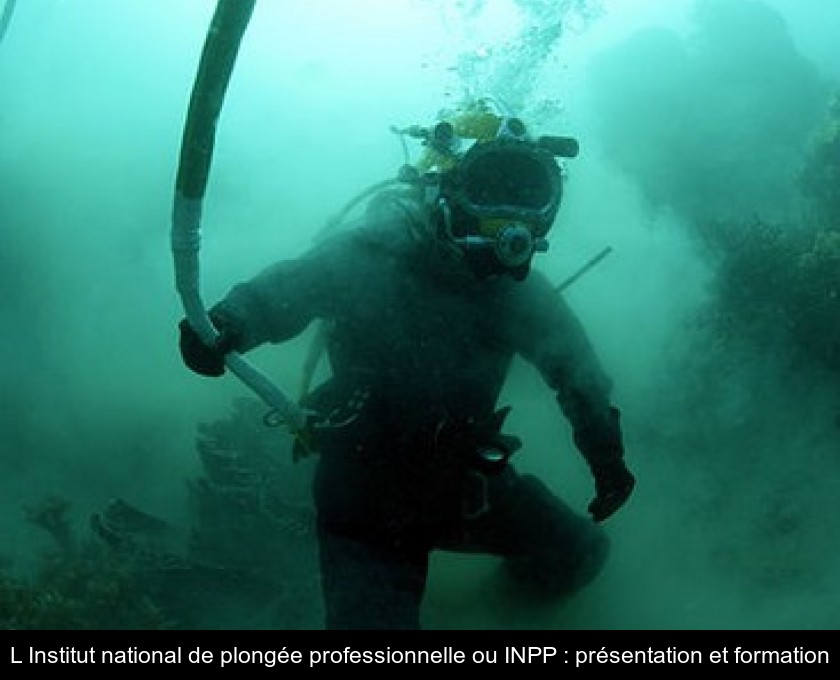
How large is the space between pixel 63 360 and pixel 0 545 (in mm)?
3227

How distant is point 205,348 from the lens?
3.10 meters

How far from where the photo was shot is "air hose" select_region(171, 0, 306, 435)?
2.03 meters

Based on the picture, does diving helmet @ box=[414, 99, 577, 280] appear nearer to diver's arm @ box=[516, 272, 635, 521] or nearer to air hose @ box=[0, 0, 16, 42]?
diver's arm @ box=[516, 272, 635, 521]

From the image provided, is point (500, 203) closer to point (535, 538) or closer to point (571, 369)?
point (571, 369)

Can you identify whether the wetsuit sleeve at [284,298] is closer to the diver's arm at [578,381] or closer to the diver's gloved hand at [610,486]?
the diver's arm at [578,381]

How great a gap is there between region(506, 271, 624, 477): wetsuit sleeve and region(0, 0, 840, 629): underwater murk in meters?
1.65

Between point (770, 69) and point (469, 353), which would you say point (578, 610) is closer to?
point (469, 353)

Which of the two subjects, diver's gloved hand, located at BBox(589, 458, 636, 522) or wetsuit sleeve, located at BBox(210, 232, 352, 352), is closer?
wetsuit sleeve, located at BBox(210, 232, 352, 352)

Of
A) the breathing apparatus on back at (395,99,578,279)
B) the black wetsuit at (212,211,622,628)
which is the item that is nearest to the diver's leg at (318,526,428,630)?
the black wetsuit at (212,211,622,628)

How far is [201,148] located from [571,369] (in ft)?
7.82

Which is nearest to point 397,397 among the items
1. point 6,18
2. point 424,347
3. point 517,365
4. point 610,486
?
point 424,347

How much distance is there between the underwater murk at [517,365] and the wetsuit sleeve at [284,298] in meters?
1.52

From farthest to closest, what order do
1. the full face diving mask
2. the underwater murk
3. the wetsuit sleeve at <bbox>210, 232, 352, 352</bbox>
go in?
the underwater murk → the full face diving mask → the wetsuit sleeve at <bbox>210, 232, 352, 352</bbox>

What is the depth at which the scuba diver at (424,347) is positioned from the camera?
3482mm
